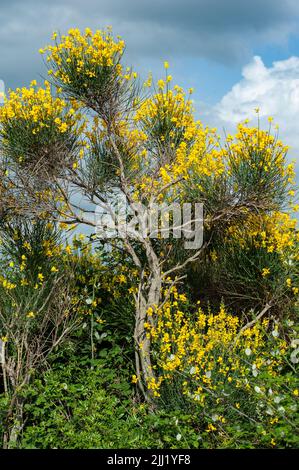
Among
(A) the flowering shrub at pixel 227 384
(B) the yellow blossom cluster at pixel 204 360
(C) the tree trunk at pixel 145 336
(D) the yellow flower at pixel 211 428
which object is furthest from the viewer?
(C) the tree trunk at pixel 145 336

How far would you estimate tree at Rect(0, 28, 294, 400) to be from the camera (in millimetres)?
8758

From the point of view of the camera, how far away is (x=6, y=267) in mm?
9188

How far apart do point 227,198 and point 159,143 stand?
1.49m

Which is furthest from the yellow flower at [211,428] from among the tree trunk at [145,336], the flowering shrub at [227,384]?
the tree trunk at [145,336]

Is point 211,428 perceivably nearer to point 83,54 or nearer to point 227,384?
point 227,384

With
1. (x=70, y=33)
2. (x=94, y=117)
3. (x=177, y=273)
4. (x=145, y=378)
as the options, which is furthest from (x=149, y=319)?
(x=70, y=33)

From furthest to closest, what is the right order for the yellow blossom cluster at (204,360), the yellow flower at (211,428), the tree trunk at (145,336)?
the tree trunk at (145,336), the yellow blossom cluster at (204,360), the yellow flower at (211,428)

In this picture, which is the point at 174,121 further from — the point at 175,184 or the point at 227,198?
the point at 227,198

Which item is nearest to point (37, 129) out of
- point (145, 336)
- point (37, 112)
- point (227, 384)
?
point (37, 112)

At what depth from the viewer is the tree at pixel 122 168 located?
8.76m

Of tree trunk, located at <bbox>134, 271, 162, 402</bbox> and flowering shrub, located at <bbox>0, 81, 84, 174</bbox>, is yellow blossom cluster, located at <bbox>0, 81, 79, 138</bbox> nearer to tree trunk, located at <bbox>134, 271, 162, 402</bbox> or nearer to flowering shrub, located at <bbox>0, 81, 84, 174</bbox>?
flowering shrub, located at <bbox>0, 81, 84, 174</bbox>

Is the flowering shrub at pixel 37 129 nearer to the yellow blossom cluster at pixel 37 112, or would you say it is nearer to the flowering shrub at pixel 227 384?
the yellow blossom cluster at pixel 37 112

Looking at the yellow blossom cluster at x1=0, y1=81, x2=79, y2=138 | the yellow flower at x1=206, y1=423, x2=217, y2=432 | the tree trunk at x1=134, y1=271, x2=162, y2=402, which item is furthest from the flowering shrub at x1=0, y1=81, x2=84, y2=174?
the yellow flower at x1=206, y1=423, x2=217, y2=432

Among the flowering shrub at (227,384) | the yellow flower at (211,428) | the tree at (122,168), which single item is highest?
the tree at (122,168)
